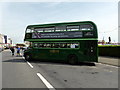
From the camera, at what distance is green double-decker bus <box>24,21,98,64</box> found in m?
10.9

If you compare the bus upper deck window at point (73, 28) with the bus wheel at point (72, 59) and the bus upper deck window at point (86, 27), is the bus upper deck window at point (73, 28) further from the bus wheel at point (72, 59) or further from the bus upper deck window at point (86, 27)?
the bus wheel at point (72, 59)

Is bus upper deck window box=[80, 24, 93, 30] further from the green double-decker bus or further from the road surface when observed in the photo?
the road surface

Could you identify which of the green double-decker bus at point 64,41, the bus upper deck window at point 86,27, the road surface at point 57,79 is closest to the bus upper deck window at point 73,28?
the green double-decker bus at point 64,41

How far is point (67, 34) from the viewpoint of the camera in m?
11.6

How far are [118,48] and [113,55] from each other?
1528mm

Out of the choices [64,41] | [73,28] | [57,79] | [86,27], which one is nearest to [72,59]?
[64,41]

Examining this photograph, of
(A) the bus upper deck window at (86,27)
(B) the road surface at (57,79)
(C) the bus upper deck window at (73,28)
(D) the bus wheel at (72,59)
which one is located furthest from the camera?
(D) the bus wheel at (72,59)

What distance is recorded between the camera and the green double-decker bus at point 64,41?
10875 mm

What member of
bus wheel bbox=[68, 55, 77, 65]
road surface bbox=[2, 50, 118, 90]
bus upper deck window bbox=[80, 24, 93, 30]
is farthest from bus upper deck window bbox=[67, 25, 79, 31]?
road surface bbox=[2, 50, 118, 90]

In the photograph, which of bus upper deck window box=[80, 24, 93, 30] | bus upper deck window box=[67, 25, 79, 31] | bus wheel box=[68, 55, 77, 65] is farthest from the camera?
bus wheel box=[68, 55, 77, 65]

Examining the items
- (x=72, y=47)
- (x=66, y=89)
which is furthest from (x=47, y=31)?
(x=66, y=89)

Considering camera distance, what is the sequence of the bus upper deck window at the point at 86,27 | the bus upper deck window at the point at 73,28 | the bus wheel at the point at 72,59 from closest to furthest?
1. the bus upper deck window at the point at 86,27
2. the bus upper deck window at the point at 73,28
3. the bus wheel at the point at 72,59

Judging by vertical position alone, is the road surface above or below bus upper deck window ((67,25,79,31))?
below

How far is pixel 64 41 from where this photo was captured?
460 inches
